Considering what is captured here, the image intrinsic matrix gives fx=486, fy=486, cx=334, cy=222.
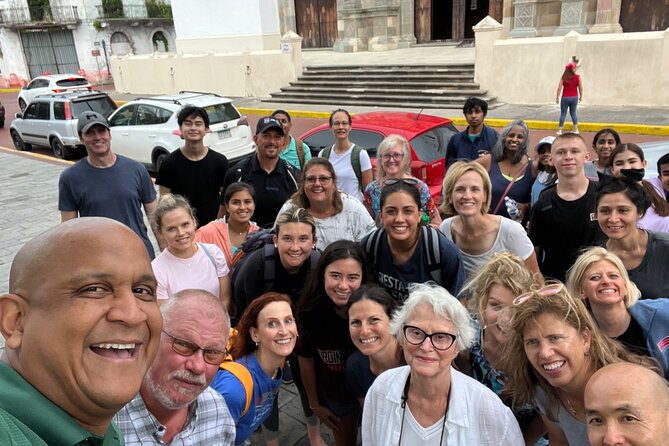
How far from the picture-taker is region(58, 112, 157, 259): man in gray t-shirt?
14.0ft

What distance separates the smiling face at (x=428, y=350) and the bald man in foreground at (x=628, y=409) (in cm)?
59

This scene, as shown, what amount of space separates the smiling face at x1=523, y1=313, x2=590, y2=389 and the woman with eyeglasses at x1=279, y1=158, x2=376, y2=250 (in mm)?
1954

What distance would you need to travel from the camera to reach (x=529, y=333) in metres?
2.21

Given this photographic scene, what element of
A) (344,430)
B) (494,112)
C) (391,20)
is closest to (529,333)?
(344,430)

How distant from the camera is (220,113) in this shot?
35.3 ft

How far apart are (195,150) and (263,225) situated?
41.2 inches

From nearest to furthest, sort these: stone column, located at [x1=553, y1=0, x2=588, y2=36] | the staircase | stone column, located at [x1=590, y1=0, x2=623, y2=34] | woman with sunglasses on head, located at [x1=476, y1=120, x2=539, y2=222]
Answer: woman with sunglasses on head, located at [x1=476, y1=120, x2=539, y2=222] < the staircase < stone column, located at [x1=590, y1=0, x2=623, y2=34] < stone column, located at [x1=553, y1=0, x2=588, y2=36]

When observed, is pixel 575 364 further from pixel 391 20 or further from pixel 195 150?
pixel 391 20

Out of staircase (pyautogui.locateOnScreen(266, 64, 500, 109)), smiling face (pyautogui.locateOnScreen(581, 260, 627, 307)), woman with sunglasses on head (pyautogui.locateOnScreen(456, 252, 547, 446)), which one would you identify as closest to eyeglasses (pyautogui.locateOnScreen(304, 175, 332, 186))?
woman with sunglasses on head (pyautogui.locateOnScreen(456, 252, 547, 446))

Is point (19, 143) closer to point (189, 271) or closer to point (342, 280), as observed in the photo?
point (189, 271)

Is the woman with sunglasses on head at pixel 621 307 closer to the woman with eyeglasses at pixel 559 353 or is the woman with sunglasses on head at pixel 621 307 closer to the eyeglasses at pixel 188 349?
Answer: the woman with eyeglasses at pixel 559 353

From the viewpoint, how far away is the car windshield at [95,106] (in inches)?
525

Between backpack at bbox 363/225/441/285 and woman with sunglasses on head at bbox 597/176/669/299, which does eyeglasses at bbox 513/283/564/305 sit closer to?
backpack at bbox 363/225/441/285

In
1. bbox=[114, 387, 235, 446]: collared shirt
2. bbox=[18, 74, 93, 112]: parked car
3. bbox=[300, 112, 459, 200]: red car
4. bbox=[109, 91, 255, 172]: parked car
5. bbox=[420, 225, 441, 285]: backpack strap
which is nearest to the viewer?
bbox=[114, 387, 235, 446]: collared shirt
